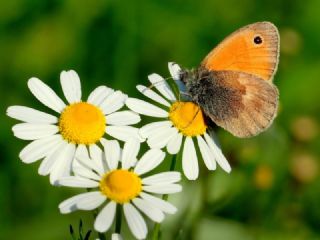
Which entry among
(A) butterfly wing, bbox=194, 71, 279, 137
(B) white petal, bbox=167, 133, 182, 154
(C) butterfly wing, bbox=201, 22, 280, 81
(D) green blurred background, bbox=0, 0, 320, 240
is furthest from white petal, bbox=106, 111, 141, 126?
(D) green blurred background, bbox=0, 0, 320, 240

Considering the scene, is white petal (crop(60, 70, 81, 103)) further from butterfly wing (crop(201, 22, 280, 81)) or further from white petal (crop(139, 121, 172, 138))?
butterfly wing (crop(201, 22, 280, 81))

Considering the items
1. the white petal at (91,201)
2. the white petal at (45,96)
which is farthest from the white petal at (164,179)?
the white petal at (45,96)

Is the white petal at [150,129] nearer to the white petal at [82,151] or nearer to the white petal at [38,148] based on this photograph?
the white petal at [82,151]

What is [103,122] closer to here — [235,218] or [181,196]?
[181,196]

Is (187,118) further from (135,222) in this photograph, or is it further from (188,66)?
(188,66)

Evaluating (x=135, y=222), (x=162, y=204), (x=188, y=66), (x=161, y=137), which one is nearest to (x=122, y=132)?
(x=161, y=137)
